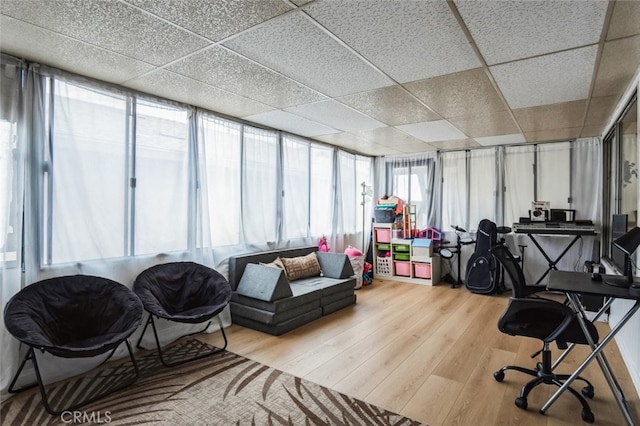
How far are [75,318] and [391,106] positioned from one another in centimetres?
331

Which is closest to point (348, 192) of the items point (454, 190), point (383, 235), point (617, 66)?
point (383, 235)

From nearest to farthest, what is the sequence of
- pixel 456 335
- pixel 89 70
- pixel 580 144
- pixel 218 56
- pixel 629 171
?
pixel 218 56
pixel 89 70
pixel 629 171
pixel 456 335
pixel 580 144

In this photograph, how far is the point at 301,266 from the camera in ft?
15.2

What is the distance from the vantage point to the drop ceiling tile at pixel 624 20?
1.78 meters

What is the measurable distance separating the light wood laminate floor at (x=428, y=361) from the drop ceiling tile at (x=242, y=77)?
2.36 m

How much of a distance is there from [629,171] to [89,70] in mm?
4800

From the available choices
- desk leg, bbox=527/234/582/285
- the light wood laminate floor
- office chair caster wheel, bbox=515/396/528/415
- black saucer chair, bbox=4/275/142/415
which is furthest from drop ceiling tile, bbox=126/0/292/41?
desk leg, bbox=527/234/582/285

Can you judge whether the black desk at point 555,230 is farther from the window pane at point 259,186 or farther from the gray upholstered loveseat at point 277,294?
the window pane at point 259,186

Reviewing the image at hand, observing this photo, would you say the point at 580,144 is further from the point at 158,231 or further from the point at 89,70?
the point at 89,70

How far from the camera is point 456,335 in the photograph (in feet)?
11.9

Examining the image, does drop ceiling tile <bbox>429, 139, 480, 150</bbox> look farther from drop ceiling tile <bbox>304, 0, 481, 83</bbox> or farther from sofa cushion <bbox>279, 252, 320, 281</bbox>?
drop ceiling tile <bbox>304, 0, 481, 83</bbox>

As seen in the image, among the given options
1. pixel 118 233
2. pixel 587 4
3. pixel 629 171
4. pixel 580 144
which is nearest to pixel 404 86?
pixel 587 4

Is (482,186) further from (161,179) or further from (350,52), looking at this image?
(161,179)

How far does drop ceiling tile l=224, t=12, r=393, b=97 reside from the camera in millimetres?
2088
